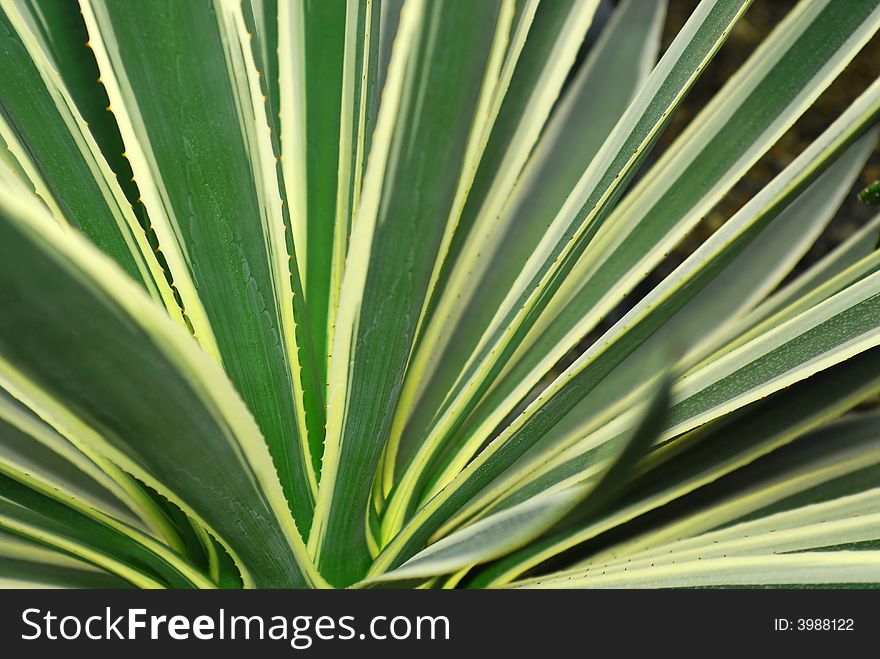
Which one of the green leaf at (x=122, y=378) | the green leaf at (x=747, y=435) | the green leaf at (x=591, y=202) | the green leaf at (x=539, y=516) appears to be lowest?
the green leaf at (x=539, y=516)

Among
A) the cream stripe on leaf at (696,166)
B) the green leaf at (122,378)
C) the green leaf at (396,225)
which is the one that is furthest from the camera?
the cream stripe on leaf at (696,166)

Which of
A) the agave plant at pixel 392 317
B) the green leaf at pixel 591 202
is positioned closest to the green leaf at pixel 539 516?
the agave plant at pixel 392 317

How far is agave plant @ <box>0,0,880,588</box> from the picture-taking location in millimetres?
353

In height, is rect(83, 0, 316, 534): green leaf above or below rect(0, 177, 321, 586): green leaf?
above

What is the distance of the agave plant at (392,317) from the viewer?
1.16 feet

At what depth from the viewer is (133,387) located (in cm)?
31

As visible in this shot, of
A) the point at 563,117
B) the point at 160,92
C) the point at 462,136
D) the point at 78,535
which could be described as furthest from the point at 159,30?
the point at 563,117

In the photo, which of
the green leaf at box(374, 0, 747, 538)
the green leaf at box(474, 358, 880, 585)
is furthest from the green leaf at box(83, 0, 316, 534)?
the green leaf at box(474, 358, 880, 585)

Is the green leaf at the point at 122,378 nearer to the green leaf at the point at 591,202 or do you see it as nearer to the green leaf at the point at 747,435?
the green leaf at the point at 591,202

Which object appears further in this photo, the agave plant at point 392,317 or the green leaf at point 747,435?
the green leaf at point 747,435

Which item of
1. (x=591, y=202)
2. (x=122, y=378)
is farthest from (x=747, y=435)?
(x=122, y=378)

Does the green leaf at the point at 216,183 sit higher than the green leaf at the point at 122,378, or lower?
higher

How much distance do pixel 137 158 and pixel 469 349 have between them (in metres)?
0.28

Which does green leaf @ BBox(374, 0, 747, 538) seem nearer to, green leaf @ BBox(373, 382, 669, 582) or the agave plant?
the agave plant
